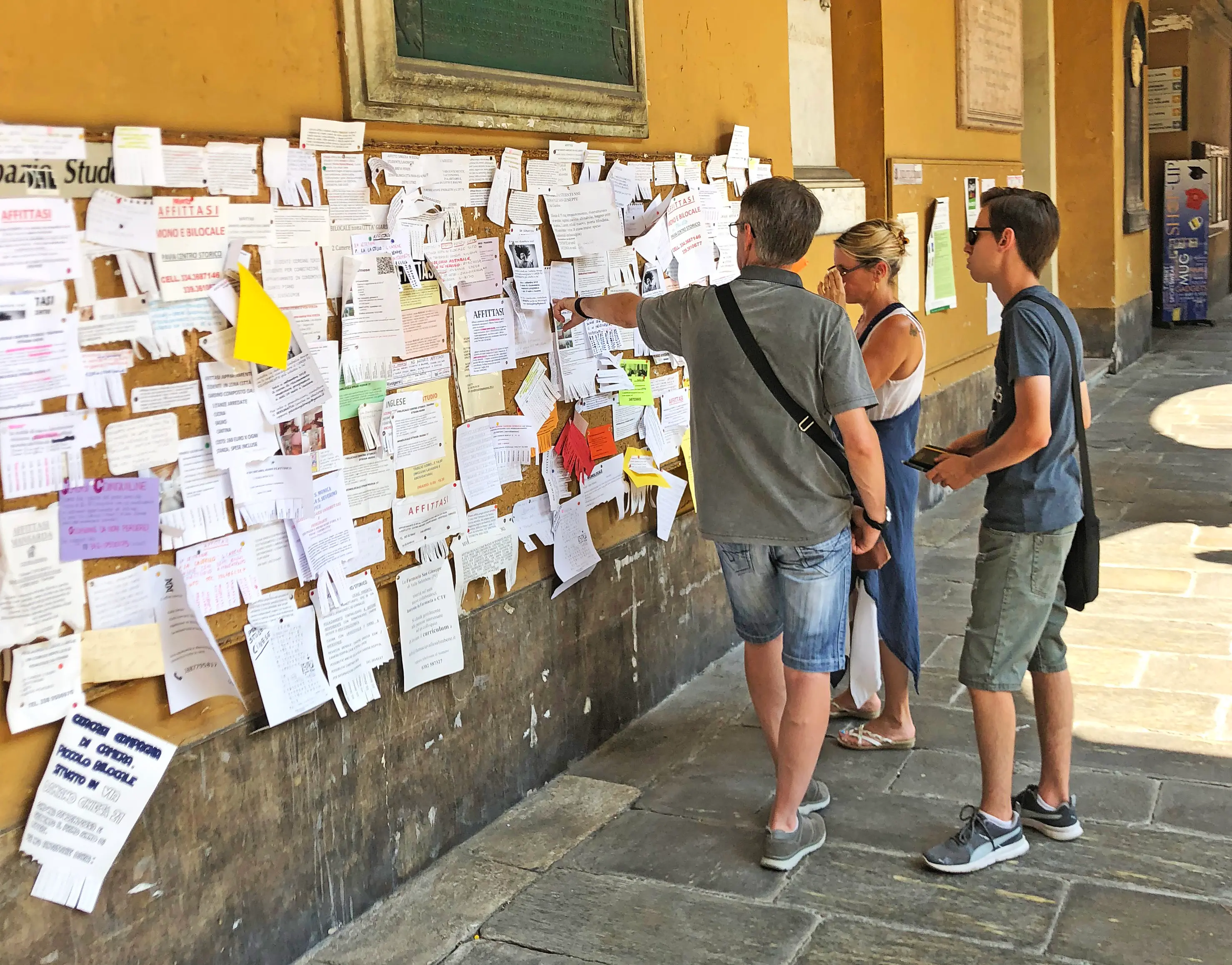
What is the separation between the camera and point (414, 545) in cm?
323

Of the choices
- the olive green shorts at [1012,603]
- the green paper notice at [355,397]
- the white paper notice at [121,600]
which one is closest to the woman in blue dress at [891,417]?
the olive green shorts at [1012,603]

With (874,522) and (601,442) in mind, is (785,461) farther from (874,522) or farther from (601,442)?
(601,442)

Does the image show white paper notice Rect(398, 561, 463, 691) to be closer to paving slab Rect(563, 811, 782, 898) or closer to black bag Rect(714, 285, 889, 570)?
paving slab Rect(563, 811, 782, 898)

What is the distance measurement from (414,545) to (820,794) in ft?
4.54

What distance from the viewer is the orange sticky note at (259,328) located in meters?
2.62

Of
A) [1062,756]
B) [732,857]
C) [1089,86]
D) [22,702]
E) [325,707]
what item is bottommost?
[732,857]

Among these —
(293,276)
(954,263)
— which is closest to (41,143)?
(293,276)

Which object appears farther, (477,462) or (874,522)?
(477,462)

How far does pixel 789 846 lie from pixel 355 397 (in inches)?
64.0

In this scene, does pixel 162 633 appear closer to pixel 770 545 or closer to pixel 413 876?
pixel 413 876

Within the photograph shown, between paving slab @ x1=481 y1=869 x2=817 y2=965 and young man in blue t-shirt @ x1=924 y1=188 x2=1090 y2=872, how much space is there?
520 mm

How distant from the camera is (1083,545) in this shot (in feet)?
10.3

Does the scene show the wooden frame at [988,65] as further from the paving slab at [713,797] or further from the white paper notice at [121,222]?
the white paper notice at [121,222]

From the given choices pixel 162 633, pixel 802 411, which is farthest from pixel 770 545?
pixel 162 633
